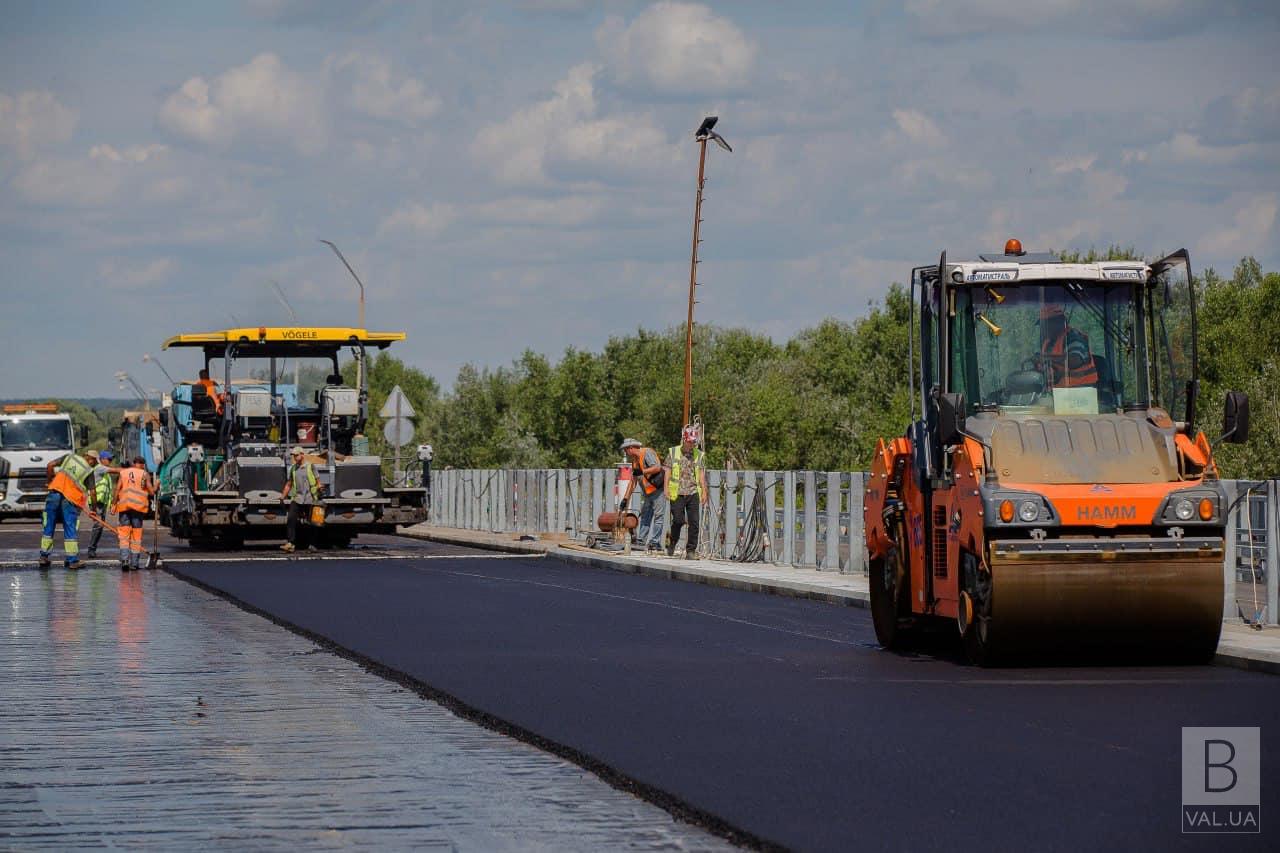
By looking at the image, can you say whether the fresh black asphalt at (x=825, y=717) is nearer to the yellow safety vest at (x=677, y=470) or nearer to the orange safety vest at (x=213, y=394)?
the yellow safety vest at (x=677, y=470)

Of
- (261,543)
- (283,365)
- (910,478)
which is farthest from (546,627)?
(261,543)

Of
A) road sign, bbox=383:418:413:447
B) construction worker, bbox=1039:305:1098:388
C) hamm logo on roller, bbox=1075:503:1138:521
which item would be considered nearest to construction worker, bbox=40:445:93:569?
road sign, bbox=383:418:413:447

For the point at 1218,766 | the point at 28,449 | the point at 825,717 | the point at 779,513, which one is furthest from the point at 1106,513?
the point at 28,449

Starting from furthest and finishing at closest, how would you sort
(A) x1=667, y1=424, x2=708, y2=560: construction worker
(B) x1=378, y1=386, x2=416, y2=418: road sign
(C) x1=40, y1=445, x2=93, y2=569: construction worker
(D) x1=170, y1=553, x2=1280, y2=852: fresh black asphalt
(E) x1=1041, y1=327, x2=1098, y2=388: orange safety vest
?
(B) x1=378, y1=386, x2=416, y2=418: road sign
(C) x1=40, y1=445, x2=93, y2=569: construction worker
(A) x1=667, y1=424, x2=708, y2=560: construction worker
(E) x1=1041, y1=327, x2=1098, y2=388: orange safety vest
(D) x1=170, y1=553, x2=1280, y2=852: fresh black asphalt

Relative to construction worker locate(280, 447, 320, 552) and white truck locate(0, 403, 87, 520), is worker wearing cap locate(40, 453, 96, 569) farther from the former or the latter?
white truck locate(0, 403, 87, 520)

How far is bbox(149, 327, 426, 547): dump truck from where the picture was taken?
33.3 meters

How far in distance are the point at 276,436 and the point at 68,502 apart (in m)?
5.08

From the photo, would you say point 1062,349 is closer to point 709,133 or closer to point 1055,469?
point 1055,469

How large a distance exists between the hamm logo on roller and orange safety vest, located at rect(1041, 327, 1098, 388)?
4.48ft

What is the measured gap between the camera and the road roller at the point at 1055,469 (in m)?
13.8

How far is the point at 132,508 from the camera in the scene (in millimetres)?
28625

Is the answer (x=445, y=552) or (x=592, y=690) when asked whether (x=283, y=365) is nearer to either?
(x=445, y=552)

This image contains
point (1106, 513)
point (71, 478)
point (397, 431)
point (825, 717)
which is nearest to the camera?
point (825, 717)

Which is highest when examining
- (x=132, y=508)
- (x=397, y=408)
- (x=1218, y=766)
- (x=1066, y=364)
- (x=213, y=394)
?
(x=397, y=408)
